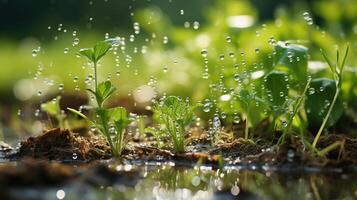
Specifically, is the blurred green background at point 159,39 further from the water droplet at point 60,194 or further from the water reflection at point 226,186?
the water droplet at point 60,194

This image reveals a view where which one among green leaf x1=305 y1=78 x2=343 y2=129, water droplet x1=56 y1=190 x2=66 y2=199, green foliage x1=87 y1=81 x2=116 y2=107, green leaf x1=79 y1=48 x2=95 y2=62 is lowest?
water droplet x1=56 y1=190 x2=66 y2=199

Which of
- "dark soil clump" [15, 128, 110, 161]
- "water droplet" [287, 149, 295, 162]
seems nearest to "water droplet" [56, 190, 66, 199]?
"dark soil clump" [15, 128, 110, 161]

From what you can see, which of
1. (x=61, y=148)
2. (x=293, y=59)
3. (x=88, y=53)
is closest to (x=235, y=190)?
(x=88, y=53)

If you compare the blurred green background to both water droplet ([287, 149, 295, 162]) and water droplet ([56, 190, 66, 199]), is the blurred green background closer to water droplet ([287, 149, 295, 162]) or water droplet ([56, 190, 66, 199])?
water droplet ([287, 149, 295, 162])

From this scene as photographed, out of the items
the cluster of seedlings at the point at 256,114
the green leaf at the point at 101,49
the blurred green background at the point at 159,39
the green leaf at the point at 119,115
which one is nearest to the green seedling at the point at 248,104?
the cluster of seedlings at the point at 256,114

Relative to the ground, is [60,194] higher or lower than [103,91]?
lower

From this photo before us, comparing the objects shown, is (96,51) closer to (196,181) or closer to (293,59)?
(196,181)

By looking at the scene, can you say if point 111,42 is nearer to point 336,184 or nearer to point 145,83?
point 336,184
